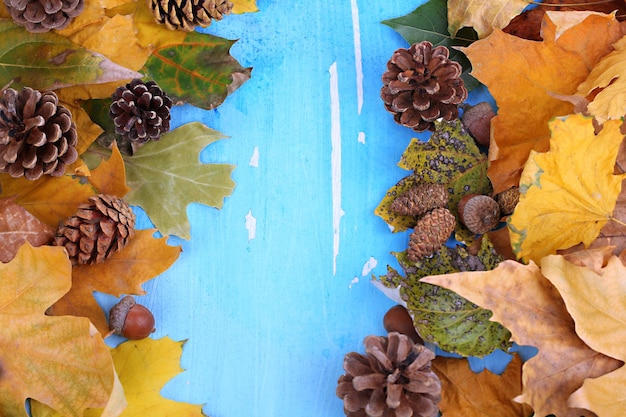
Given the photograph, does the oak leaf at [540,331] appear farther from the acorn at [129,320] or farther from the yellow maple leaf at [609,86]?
the acorn at [129,320]

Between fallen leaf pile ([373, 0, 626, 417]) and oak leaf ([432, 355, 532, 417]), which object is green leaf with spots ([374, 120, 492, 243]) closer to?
fallen leaf pile ([373, 0, 626, 417])

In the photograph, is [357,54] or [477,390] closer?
[477,390]

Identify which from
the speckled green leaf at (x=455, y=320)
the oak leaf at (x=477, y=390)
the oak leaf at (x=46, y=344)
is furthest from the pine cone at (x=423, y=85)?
the oak leaf at (x=46, y=344)

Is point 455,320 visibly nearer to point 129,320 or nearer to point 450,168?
point 450,168

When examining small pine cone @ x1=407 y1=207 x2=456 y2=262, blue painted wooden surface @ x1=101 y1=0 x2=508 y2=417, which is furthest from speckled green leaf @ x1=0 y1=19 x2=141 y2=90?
small pine cone @ x1=407 y1=207 x2=456 y2=262

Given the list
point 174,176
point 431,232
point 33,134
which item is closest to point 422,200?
point 431,232
